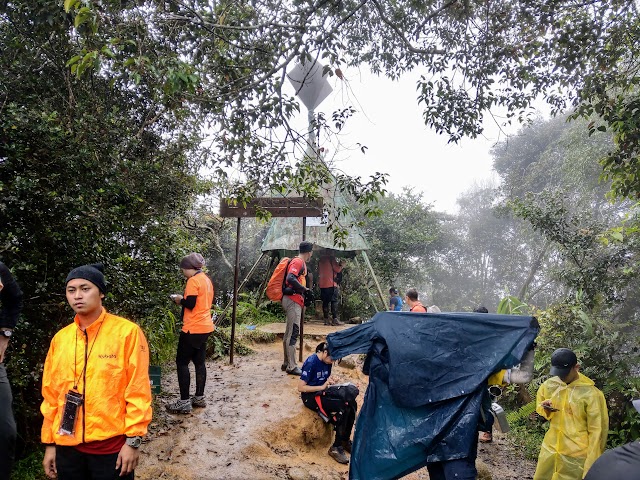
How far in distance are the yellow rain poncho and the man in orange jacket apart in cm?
365

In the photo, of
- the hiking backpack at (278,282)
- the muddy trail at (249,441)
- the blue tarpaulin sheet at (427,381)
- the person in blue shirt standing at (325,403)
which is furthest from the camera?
the hiking backpack at (278,282)

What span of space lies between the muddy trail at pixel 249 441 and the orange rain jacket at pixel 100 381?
196cm

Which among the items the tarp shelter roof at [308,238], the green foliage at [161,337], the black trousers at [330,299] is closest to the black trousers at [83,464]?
the green foliage at [161,337]

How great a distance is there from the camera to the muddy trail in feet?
15.2

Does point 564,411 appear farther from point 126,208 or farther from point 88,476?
point 126,208

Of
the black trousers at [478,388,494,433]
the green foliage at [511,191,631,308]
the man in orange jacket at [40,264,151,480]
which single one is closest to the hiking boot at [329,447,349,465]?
the black trousers at [478,388,494,433]

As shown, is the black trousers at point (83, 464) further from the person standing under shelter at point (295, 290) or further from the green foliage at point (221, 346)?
the green foliage at point (221, 346)

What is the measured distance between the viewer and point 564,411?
429cm

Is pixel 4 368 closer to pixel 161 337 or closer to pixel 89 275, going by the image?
pixel 89 275

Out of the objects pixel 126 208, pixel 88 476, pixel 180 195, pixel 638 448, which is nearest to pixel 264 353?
pixel 180 195

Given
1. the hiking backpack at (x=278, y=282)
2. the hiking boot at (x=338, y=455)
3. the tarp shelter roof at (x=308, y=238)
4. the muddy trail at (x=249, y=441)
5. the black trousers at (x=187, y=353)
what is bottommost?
the hiking boot at (x=338, y=455)

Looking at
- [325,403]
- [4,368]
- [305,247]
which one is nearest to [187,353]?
[325,403]

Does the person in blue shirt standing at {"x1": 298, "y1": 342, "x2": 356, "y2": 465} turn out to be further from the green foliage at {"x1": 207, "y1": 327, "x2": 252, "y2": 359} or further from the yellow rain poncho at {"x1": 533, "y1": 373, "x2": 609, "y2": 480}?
the green foliage at {"x1": 207, "y1": 327, "x2": 252, "y2": 359}

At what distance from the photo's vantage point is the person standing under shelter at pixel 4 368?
278 centimetres
